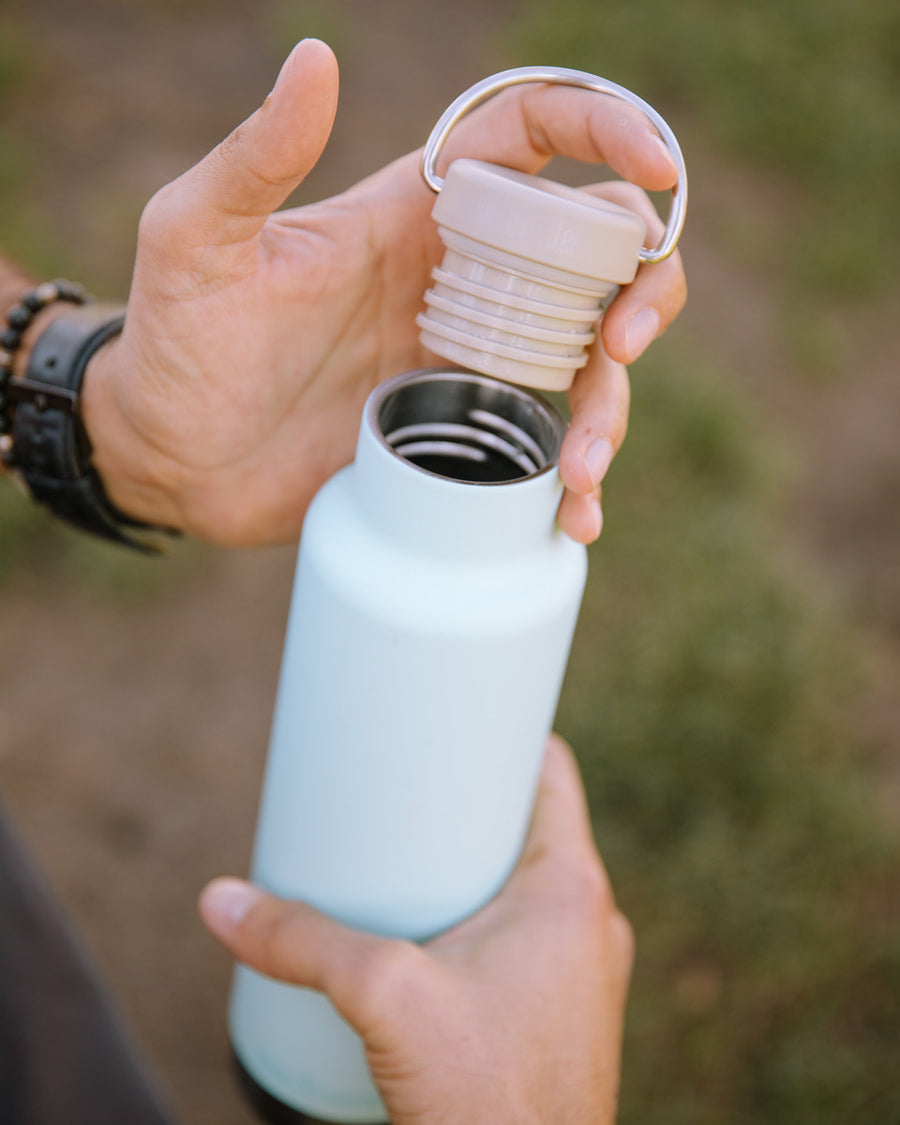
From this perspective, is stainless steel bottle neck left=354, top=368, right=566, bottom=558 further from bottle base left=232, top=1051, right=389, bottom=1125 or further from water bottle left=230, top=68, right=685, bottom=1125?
bottle base left=232, top=1051, right=389, bottom=1125

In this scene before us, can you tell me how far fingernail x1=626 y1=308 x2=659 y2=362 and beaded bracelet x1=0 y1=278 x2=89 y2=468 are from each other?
744 millimetres

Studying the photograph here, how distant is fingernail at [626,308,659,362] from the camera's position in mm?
901

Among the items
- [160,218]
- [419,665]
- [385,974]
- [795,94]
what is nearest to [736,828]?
[385,974]

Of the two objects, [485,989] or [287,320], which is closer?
[485,989]

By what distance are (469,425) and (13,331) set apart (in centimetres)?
64

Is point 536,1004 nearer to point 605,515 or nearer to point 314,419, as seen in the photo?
point 314,419

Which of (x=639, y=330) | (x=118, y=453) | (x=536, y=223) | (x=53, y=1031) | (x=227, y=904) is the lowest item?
(x=53, y=1031)

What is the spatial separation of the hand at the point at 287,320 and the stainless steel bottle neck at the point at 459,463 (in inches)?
1.7

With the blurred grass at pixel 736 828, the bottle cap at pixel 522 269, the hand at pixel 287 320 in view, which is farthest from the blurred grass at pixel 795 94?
the bottle cap at pixel 522 269

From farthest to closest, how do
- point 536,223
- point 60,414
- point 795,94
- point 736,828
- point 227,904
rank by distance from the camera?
point 795,94
point 736,828
point 60,414
point 227,904
point 536,223

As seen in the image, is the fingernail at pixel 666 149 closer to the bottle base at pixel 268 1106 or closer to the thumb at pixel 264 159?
A: the thumb at pixel 264 159

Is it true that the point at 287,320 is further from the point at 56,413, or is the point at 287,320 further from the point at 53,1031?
the point at 53,1031

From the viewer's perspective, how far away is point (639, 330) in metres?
0.90

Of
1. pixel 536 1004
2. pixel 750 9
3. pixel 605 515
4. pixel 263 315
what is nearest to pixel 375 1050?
pixel 536 1004
